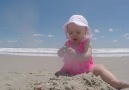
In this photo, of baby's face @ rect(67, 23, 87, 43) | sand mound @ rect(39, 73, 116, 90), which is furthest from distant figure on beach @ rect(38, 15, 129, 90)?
sand mound @ rect(39, 73, 116, 90)

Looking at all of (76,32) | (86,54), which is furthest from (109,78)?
(76,32)

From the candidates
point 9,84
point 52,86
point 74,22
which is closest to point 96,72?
point 74,22

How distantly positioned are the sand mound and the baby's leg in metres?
0.24

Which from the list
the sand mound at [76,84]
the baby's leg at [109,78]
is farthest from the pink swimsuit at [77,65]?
the sand mound at [76,84]

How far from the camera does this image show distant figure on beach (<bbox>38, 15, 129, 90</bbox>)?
11.3 feet

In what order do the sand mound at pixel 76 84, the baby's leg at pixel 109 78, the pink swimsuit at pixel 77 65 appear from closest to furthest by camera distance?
the sand mound at pixel 76 84 → the baby's leg at pixel 109 78 → the pink swimsuit at pixel 77 65

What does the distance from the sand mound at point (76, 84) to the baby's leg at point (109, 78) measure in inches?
9.4

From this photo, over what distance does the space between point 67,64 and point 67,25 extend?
578mm

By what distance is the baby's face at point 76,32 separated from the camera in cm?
362

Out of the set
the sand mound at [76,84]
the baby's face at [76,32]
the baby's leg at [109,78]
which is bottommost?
the baby's leg at [109,78]

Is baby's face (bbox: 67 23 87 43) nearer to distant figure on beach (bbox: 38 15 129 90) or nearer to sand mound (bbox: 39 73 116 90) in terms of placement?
distant figure on beach (bbox: 38 15 129 90)

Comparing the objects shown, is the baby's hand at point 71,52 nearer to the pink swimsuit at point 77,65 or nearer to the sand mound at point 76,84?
the pink swimsuit at point 77,65

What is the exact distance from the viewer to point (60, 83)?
9.17 ft

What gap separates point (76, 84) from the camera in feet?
9.23
